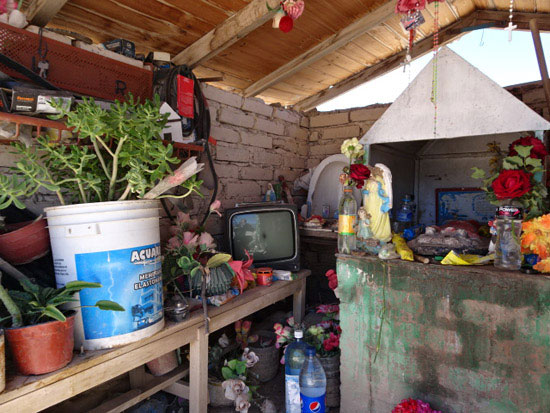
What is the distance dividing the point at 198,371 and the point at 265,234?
960 mm

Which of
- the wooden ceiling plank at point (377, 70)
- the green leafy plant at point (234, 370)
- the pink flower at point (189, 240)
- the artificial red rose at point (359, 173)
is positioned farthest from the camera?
the wooden ceiling plank at point (377, 70)

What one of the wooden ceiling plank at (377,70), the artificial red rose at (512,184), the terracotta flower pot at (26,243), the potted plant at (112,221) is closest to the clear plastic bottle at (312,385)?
the potted plant at (112,221)

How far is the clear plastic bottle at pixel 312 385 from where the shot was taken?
1.74 m

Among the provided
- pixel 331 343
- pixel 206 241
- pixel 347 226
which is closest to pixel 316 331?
pixel 331 343

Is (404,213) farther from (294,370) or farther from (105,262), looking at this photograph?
(105,262)

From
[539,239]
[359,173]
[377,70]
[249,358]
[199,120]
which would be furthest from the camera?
[377,70]

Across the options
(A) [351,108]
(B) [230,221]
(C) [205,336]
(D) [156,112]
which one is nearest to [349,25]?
(A) [351,108]

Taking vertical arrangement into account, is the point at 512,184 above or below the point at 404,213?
above

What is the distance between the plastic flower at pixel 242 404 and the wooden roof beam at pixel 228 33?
203cm

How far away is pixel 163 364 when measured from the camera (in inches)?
70.6

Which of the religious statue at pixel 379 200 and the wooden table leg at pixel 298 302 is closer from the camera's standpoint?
the religious statue at pixel 379 200

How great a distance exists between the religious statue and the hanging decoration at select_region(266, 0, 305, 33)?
3.07 feet

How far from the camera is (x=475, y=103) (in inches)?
64.9

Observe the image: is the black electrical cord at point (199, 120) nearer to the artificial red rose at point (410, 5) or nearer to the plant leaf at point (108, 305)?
the plant leaf at point (108, 305)
